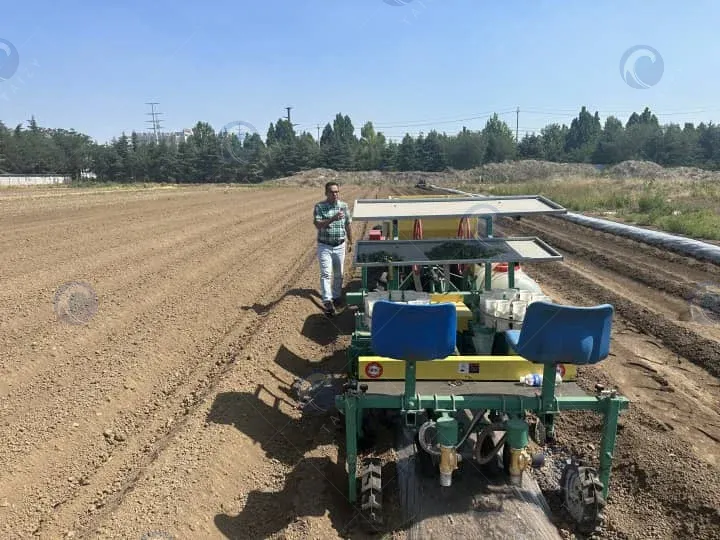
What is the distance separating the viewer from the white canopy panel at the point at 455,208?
17.0ft

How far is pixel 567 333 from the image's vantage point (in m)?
3.25

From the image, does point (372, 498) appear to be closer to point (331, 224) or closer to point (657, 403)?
point (657, 403)

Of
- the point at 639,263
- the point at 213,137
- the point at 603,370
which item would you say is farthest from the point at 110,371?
the point at 213,137

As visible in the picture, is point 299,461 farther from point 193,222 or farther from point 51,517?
point 193,222

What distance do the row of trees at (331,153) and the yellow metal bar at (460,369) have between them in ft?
264

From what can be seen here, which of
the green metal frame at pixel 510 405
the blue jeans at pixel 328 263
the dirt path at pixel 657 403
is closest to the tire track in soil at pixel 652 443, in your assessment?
the dirt path at pixel 657 403

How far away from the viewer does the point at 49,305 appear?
802 cm

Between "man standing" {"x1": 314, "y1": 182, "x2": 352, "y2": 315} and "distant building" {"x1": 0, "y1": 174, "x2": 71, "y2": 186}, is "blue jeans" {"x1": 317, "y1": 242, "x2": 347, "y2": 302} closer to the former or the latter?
"man standing" {"x1": 314, "y1": 182, "x2": 352, "y2": 315}

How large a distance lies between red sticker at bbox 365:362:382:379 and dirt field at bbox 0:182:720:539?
100cm

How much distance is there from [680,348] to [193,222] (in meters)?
16.6

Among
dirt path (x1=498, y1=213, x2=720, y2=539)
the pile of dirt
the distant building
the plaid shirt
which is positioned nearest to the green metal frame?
dirt path (x1=498, y1=213, x2=720, y2=539)

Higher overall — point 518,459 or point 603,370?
point 518,459

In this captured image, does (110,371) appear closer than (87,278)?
Yes

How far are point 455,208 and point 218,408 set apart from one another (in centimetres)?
314
